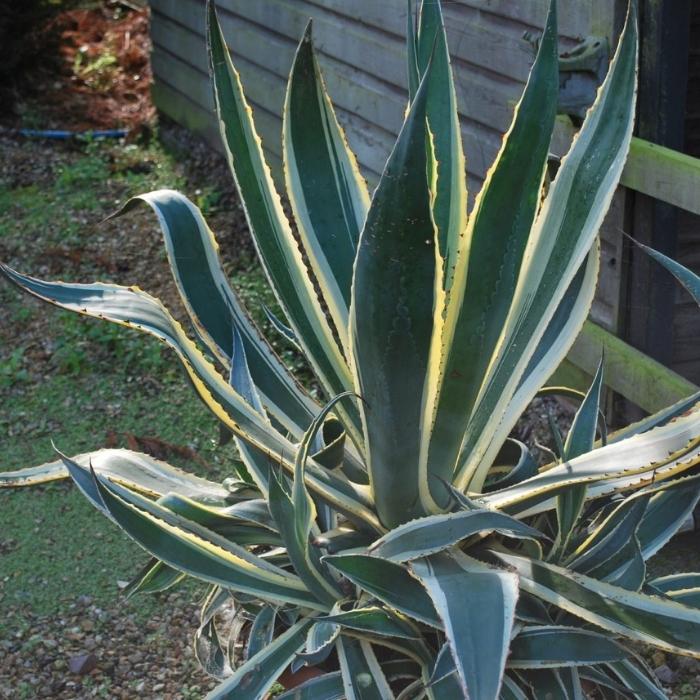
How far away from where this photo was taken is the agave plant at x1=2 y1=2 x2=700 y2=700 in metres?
1.53

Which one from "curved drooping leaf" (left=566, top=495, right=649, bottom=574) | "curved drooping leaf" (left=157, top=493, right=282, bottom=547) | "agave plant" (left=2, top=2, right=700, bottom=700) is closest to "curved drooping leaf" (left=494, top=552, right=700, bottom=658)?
"agave plant" (left=2, top=2, right=700, bottom=700)

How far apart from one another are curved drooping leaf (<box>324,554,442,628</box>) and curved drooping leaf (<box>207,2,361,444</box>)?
38cm

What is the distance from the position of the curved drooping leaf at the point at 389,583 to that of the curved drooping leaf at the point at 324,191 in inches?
18.9

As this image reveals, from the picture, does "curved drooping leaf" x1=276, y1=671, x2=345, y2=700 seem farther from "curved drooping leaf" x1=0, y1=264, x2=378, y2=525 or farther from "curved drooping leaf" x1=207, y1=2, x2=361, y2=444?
"curved drooping leaf" x1=207, y1=2, x2=361, y2=444

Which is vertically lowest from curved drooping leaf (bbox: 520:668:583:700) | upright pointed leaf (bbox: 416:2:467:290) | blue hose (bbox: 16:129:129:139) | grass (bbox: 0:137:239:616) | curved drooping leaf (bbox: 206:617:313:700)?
blue hose (bbox: 16:129:129:139)

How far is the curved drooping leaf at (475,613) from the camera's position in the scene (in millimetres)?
1339

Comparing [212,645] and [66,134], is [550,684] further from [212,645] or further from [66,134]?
[66,134]

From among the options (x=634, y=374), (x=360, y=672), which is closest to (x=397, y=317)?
(x=360, y=672)

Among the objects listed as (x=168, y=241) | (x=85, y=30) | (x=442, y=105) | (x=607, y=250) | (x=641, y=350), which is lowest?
(x=85, y=30)

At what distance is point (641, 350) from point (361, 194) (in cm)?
110

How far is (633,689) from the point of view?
1.70m

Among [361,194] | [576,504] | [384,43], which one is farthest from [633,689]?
[384,43]

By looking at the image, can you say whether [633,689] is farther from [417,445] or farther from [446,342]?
[446,342]

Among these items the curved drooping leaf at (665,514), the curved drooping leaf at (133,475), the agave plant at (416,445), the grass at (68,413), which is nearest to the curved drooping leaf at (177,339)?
the agave plant at (416,445)
